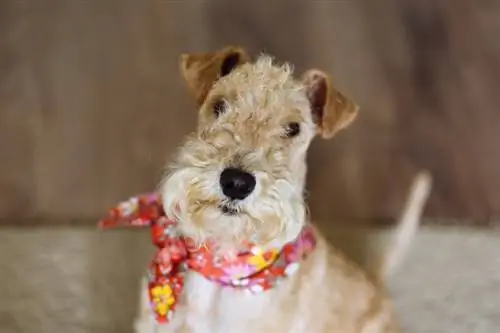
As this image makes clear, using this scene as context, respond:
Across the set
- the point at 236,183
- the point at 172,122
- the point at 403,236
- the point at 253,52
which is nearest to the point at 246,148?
the point at 236,183

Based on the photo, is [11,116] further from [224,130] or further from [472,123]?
[472,123]

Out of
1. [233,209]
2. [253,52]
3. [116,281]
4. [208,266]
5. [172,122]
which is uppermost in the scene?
[253,52]

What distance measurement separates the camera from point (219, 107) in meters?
1.82

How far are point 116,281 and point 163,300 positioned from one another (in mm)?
555

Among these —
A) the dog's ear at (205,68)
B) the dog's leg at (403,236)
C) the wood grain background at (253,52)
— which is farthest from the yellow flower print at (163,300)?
the wood grain background at (253,52)

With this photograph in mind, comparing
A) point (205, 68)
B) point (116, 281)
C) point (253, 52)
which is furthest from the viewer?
point (253, 52)

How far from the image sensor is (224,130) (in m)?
1.71

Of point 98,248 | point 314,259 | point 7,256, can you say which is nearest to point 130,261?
point 98,248

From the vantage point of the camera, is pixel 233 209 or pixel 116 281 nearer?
pixel 233 209

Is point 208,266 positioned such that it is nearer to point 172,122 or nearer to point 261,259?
point 261,259

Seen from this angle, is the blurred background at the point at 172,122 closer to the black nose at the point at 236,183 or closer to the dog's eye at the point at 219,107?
the dog's eye at the point at 219,107

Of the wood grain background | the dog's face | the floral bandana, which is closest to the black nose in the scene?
the dog's face

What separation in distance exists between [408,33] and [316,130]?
1260 mm

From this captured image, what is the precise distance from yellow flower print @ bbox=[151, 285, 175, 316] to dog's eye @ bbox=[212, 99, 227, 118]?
1.16ft
